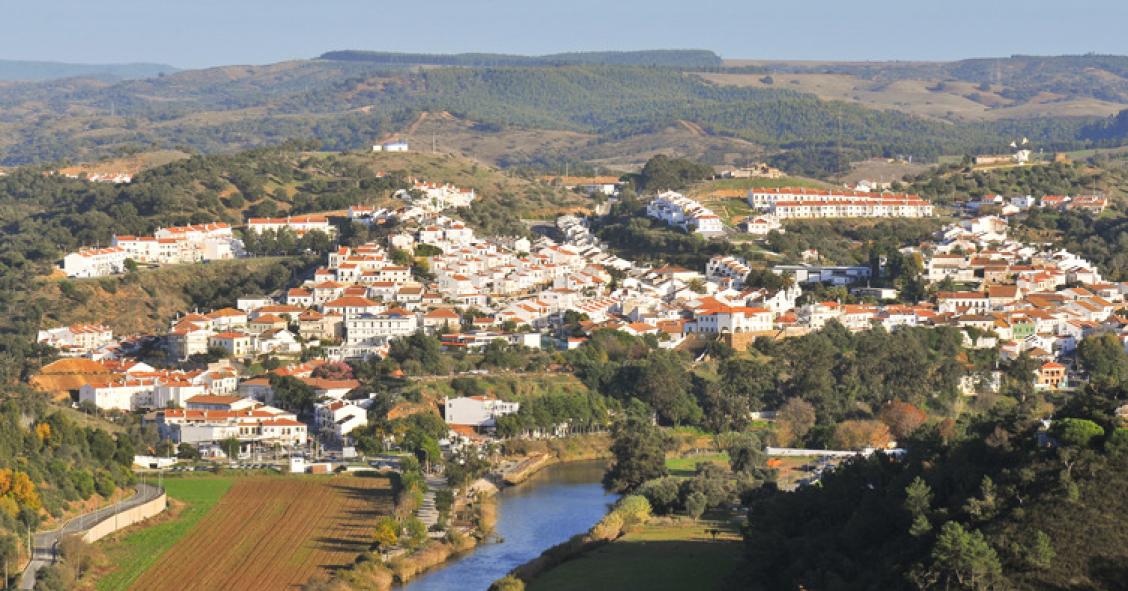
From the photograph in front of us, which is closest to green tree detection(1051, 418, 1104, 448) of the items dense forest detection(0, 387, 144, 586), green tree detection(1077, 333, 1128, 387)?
dense forest detection(0, 387, 144, 586)

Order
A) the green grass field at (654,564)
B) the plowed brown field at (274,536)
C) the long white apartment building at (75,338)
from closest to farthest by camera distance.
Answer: the green grass field at (654,564)
the plowed brown field at (274,536)
the long white apartment building at (75,338)

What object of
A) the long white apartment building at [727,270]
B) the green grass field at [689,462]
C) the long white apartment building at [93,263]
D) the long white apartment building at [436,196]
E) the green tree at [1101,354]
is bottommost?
the green grass field at [689,462]

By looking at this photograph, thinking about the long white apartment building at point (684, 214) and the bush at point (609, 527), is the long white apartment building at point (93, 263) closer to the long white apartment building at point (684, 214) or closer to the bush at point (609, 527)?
the long white apartment building at point (684, 214)

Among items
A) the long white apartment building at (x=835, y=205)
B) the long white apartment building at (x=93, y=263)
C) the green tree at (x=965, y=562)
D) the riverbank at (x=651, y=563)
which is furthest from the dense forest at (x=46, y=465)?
the long white apartment building at (x=835, y=205)

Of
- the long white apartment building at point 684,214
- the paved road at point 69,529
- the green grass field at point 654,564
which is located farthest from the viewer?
the long white apartment building at point 684,214

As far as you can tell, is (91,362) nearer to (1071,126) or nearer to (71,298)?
(71,298)

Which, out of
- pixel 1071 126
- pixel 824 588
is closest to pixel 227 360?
pixel 824 588

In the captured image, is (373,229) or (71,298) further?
(373,229)

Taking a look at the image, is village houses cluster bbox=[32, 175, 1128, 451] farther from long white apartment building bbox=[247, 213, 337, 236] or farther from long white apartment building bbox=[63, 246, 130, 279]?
long white apartment building bbox=[63, 246, 130, 279]
